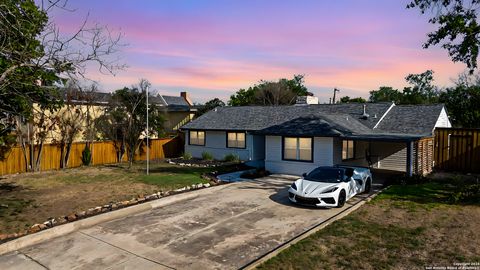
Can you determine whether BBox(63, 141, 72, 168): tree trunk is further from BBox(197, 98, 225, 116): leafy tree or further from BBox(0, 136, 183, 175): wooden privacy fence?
BBox(197, 98, 225, 116): leafy tree

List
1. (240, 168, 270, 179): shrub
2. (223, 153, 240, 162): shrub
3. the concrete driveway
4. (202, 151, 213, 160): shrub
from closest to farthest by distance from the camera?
the concrete driveway < (240, 168, 270, 179): shrub < (223, 153, 240, 162): shrub < (202, 151, 213, 160): shrub

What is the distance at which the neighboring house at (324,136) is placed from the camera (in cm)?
1769

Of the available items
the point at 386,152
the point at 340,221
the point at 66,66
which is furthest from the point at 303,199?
the point at 386,152

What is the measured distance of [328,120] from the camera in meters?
19.5

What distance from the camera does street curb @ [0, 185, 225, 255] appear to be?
8.17 m

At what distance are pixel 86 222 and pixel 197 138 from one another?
59.8 feet

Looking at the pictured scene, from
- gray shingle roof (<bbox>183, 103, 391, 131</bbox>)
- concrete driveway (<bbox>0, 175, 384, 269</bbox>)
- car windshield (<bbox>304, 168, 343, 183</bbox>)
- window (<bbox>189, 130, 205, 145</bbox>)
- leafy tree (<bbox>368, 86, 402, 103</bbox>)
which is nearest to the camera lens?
concrete driveway (<bbox>0, 175, 384, 269</bbox>)

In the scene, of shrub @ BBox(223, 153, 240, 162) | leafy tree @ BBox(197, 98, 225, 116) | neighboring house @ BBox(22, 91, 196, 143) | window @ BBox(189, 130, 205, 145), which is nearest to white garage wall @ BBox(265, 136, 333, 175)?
shrub @ BBox(223, 153, 240, 162)

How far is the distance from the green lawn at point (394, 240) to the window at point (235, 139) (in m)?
14.1

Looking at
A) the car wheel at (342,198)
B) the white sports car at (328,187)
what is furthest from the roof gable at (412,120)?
the car wheel at (342,198)

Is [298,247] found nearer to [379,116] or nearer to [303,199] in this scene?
[303,199]

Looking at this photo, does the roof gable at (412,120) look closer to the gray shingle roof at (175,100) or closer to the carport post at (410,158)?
the carport post at (410,158)

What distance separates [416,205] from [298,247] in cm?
618

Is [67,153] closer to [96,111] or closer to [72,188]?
[96,111]
